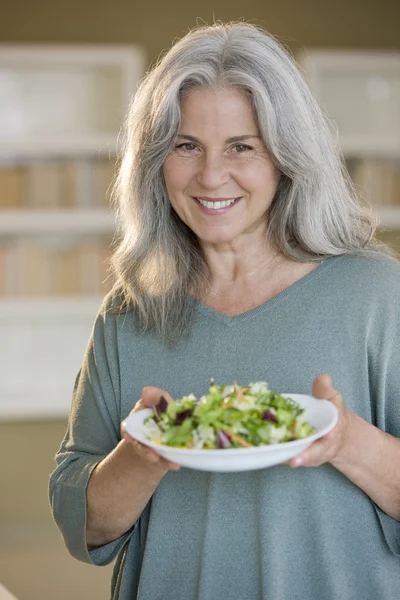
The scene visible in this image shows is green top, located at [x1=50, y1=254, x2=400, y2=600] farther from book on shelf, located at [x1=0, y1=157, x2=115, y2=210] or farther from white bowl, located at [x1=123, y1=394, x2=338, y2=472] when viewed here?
book on shelf, located at [x1=0, y1=157, x2=115, y2=210]

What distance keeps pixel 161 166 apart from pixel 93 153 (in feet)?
10.9

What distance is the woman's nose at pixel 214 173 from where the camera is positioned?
1658 mm

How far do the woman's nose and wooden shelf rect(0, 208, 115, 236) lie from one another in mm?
3372

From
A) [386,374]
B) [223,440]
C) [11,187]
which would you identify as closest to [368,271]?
[386,374]

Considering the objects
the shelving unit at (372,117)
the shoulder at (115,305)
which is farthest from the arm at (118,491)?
the shelving unit at (372,117)

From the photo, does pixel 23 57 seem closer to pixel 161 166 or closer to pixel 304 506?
pixel 161 166

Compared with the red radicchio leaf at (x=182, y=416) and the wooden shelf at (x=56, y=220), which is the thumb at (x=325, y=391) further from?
the wooden shelf at (x=56, y=220)

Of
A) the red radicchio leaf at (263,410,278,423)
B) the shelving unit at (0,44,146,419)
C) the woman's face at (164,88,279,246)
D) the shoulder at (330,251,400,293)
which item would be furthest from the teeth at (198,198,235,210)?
the shelving unit at (0,44,146,419)

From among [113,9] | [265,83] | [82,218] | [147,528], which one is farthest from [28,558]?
[265,83]

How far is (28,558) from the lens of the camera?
4.95 metres

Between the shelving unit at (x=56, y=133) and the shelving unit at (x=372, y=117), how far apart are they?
1049 mm

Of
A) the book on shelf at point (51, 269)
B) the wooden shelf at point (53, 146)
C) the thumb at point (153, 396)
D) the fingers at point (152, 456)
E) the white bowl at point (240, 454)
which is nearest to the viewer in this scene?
the white bowl at point (240, 454)

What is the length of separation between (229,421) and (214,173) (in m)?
0.47

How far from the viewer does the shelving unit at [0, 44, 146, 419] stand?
16.3 feet
